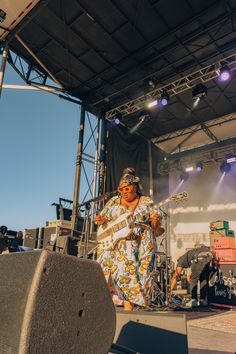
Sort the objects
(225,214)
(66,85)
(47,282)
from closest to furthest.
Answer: (47,282) → (66,85) → (225,214)

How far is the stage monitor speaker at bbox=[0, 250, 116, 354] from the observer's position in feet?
2.84

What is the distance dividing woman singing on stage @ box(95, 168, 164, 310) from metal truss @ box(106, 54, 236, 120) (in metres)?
5.78

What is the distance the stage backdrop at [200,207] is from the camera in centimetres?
1149

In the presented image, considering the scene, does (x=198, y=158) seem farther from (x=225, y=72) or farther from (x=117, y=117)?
(x=225, y=72)

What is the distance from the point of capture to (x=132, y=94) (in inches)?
370

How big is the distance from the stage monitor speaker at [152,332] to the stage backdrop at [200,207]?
33.7 feet

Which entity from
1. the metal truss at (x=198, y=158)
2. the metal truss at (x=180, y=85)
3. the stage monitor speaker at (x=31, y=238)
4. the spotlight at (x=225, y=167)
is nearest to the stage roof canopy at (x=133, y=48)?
the metal truss at (x=180, y=85)

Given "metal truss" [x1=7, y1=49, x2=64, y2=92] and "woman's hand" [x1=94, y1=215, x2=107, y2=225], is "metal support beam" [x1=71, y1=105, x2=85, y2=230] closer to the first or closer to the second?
"metal truss" [x1=7, y1=49, x2=64, y2=92]

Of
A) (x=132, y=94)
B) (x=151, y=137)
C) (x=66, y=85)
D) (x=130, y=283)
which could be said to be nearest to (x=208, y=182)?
(x=151, y=137)

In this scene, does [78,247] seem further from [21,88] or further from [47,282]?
[47,282]

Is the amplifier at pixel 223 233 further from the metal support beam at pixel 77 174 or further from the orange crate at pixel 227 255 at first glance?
the metal support beam at pixel 77 174

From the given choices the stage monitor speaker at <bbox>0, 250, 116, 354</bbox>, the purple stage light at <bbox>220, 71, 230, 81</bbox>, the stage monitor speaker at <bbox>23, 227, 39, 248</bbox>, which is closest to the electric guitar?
the stage monitor speaker at <bbox>0, 250, 116, 354</bbox>

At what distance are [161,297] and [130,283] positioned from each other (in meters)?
3.49

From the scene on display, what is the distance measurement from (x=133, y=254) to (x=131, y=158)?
27.0 feet
